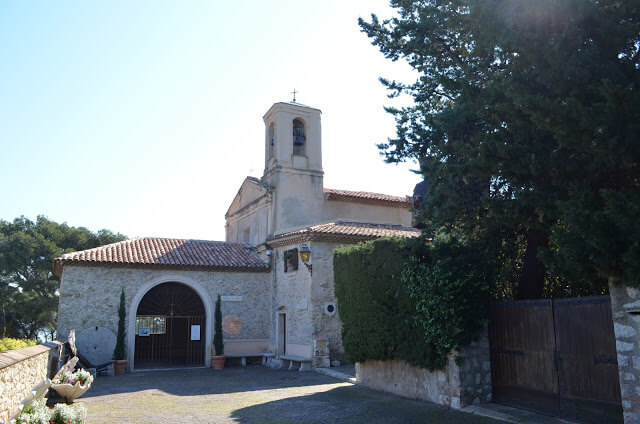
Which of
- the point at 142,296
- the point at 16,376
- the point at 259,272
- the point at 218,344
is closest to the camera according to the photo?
the point at 16,376

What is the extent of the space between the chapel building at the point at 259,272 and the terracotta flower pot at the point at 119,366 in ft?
2.05

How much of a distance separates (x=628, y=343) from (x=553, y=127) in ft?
9.86

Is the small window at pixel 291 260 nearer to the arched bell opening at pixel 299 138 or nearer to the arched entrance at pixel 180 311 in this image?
the arched entrance at pixel 180 311

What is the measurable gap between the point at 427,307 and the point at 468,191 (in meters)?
2.44

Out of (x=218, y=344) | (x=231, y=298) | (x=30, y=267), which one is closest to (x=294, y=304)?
(x=231, y=298)

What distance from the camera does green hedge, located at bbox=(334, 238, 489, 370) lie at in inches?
361

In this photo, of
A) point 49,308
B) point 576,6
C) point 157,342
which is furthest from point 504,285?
point 49,308

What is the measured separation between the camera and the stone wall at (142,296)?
17.3 metres

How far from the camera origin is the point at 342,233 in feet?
58.2

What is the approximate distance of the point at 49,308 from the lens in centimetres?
3094

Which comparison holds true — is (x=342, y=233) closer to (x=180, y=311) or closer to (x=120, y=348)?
(x=180, y=311)

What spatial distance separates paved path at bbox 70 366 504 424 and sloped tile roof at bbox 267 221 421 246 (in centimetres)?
489

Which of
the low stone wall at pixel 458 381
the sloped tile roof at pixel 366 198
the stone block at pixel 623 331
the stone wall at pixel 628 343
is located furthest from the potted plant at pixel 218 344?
the stone block at pixel 623 331

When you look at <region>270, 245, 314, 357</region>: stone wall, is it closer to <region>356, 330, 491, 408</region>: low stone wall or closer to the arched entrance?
the arched entrance
